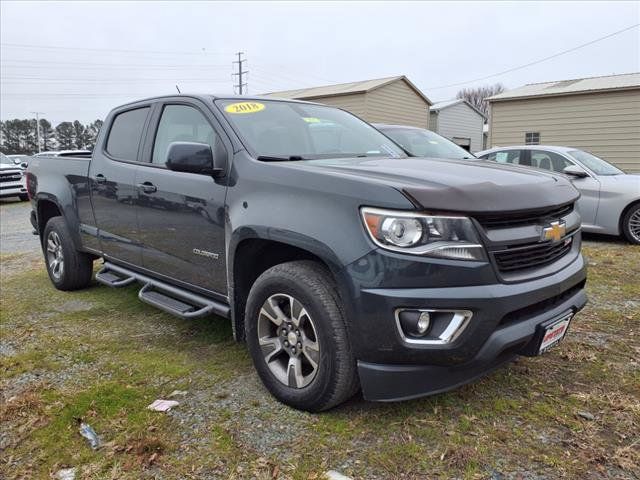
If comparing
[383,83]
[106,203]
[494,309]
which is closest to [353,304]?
[494,309]

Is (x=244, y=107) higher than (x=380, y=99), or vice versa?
(x=380, y=99)

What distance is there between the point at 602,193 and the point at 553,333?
5.69 m

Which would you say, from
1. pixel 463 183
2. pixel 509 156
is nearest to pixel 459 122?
pixel 509 156

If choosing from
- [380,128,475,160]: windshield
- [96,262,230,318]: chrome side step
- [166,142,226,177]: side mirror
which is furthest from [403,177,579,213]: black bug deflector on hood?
[380,128,475,160]: windshield

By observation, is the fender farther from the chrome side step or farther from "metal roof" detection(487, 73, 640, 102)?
"metal roof" detection(487, 73, 640, 102)

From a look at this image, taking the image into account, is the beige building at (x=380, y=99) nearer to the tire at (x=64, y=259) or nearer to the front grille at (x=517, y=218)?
the tire at (x=64, y=259)

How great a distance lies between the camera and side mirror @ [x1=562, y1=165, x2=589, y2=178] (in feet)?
24.4

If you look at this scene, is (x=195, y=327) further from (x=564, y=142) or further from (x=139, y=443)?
(x=564, y=142)

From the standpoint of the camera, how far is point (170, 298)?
12.4ft

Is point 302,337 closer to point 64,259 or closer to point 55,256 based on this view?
point 64,259

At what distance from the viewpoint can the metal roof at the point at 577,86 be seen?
51.6ft

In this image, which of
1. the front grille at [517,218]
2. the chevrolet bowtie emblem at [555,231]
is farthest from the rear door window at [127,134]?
the chevrolet bowtie emblem at [555,231]

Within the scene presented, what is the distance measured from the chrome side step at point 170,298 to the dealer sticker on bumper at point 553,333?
5.95 ft

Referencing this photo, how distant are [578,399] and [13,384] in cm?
344
